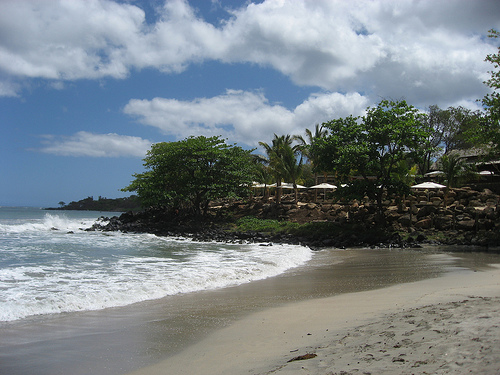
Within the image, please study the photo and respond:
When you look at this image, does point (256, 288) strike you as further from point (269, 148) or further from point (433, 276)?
point (269, 148)

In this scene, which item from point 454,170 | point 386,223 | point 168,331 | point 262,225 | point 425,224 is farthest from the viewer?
point 454,170

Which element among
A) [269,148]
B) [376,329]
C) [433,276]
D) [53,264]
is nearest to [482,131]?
[433,276]

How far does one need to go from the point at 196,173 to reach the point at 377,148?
1575 centimetres

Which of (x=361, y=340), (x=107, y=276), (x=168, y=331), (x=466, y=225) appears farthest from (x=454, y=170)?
(x=168, y=331)

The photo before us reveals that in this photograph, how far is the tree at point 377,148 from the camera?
78.0 feet

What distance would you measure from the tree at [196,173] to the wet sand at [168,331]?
23.1m

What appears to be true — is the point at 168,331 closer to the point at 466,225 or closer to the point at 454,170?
the point at 466,225

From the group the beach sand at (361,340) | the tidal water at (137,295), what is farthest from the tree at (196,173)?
the beach sand at (361,340)

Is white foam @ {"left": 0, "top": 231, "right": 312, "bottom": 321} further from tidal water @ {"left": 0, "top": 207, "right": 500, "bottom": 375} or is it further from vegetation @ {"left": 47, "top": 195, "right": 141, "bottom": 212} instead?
vegetation @ {"left": 47, "top": 195, "right": 141, "bottom": 212}

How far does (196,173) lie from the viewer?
110ft

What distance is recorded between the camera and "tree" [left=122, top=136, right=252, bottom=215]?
32.3 m

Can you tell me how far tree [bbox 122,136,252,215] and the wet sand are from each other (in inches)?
908

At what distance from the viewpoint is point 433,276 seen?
1027 centimetres

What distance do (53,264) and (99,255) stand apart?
3095 mm
